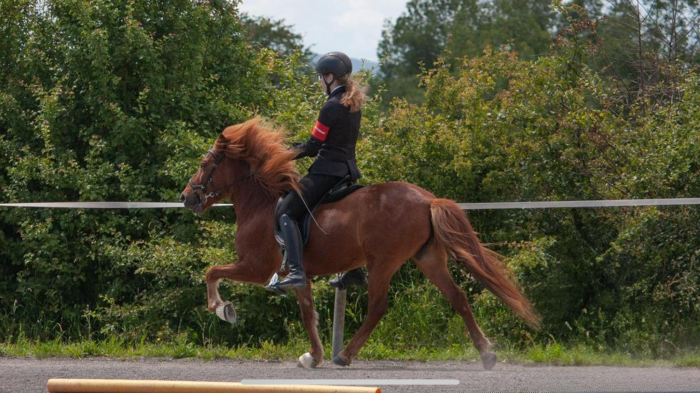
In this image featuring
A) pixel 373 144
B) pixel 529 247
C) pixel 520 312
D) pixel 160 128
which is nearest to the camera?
pixel 520 312

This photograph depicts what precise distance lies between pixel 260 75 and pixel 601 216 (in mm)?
5932

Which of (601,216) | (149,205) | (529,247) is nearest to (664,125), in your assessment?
(601,216)

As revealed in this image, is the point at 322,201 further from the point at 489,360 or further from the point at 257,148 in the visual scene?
the point at 489,360

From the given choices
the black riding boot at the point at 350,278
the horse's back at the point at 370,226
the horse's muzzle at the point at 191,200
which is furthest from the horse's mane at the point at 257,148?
the black riding boot at the point at 350,278

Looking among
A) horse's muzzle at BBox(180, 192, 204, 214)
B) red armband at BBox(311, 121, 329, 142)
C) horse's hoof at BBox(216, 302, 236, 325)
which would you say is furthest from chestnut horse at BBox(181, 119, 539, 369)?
red armband at BBox(311, 121, 329, 142)

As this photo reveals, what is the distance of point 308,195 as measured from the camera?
838 cm

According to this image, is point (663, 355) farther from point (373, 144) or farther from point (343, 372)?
point (373, 144)

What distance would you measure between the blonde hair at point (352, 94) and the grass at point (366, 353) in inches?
121

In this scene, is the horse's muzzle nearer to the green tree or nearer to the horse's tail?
the horse's tail

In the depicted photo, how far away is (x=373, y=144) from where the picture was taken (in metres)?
12.0

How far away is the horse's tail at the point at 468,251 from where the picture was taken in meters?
7.88

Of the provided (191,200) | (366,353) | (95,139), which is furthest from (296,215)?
(95,139)

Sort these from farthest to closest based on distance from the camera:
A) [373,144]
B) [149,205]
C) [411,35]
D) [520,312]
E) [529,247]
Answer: [411,35] → [373,144] → [529,247] → [149,205] → [520,312]

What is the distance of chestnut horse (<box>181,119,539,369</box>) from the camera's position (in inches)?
314
